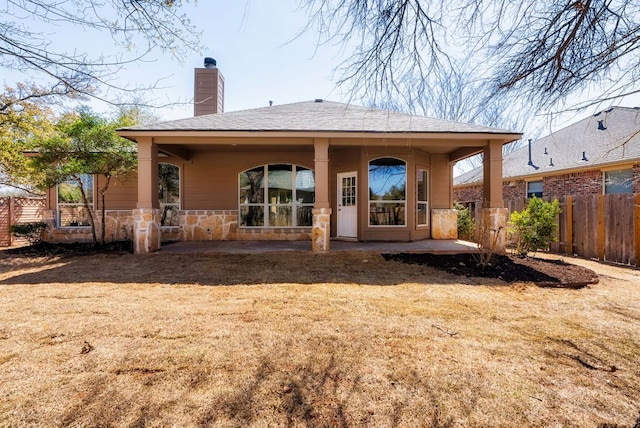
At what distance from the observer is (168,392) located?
2172mm

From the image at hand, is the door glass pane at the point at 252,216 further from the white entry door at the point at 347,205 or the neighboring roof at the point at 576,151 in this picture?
the neighboring roof at the point at 576,151

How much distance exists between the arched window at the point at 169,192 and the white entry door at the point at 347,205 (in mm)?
5104

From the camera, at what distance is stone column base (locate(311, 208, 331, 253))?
7387 millimetres

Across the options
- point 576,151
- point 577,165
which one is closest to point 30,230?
point 577,165

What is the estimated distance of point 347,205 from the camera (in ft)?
31.5

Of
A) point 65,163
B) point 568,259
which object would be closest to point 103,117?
point 65,163

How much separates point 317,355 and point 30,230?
10.7 metres

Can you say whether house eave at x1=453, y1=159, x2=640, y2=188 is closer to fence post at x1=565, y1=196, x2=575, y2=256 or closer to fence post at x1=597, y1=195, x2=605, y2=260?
fence post at x1=565, y1=196, x2=575, y2=256

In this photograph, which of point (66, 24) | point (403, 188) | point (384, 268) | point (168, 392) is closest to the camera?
point (168, 392)

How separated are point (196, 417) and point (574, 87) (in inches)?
166

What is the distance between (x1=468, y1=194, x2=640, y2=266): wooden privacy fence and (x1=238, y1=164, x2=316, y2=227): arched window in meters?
7.00

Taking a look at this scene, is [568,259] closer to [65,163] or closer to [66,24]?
[66,24]

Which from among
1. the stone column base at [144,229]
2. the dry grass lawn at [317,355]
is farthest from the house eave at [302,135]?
the dry grass lawn at [317,355]

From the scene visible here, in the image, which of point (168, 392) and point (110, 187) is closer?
point (168, 392)
